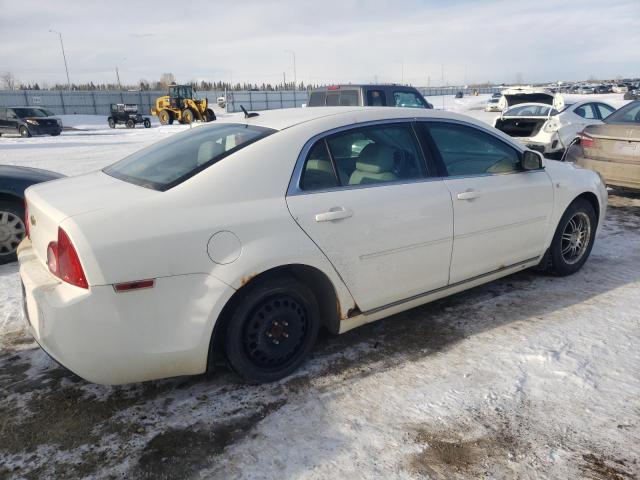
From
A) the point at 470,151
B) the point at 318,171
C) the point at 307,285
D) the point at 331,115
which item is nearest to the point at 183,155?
the point at 318,171

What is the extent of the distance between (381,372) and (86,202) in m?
1.94

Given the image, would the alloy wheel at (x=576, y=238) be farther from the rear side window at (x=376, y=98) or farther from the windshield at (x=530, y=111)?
the windshield at (x=530, y=111)

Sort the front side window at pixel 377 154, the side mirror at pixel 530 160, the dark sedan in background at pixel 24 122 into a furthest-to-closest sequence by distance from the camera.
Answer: the dark sedan in background at pixel 24 122, the side mirror at pixel 530 160, the front side window at pixel 377 154

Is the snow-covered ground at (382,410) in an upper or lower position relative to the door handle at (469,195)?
lower

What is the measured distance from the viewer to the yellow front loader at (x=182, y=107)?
100 feet

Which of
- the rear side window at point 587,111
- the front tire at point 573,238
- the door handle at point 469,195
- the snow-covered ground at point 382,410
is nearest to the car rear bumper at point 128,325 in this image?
the snow-covered ground at point 382,410

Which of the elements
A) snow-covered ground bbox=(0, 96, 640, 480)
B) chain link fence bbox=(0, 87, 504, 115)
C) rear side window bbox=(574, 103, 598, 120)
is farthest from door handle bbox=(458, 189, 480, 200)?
chain link fence bbox=(0, 87, 504, 115)

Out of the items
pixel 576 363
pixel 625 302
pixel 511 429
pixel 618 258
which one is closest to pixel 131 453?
pixel 511 429

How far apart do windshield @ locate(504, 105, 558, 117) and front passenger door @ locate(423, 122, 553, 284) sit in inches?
301

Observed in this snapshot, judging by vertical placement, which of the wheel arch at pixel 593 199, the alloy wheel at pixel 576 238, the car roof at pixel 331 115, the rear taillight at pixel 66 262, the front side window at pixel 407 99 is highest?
the front side window at pixel 407 99

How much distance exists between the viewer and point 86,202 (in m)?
2.60

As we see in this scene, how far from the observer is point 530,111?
1119cm

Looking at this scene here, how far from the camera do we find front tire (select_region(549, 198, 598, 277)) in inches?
172

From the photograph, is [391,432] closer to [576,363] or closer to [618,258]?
[576,363]
